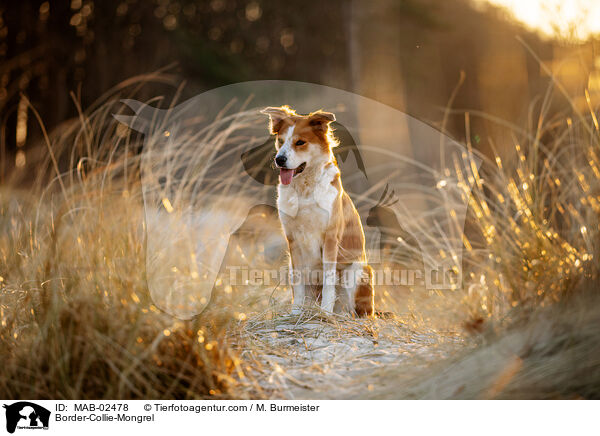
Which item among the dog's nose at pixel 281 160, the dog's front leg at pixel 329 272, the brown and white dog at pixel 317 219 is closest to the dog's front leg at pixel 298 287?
the brown and white dog at pixel 317 219

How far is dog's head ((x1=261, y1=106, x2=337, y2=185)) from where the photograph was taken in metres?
3.33

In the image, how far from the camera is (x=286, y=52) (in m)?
4.35

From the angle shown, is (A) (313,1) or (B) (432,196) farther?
(A) (313,1)

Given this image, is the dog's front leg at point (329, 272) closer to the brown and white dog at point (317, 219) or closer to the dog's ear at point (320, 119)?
the brown and white dog at point (317, 219)

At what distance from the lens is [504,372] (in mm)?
2066

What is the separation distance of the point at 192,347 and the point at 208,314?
0.71 feet

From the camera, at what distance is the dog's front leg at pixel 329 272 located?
3.43 metres

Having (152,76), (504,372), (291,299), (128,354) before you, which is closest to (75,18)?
(152,76)

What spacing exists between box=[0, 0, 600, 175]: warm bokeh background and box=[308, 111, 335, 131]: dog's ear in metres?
0.76

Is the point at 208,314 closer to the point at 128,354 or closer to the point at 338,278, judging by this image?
the point at 128,354
